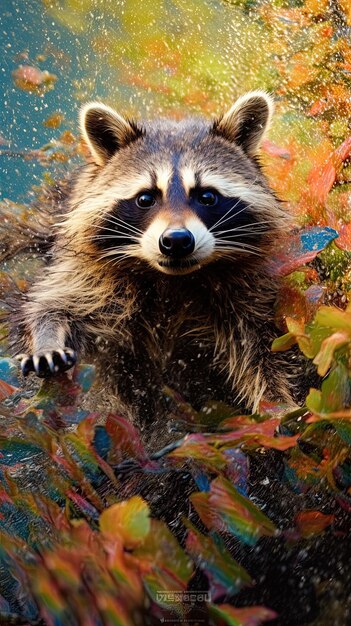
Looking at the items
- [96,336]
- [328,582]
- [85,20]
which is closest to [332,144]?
[96,336]

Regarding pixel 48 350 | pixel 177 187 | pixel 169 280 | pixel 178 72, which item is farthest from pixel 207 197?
pixel 178 72

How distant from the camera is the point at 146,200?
128 inches

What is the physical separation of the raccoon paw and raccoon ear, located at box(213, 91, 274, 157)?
1.18m

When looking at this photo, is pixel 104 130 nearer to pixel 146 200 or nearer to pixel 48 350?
pixel 146 200

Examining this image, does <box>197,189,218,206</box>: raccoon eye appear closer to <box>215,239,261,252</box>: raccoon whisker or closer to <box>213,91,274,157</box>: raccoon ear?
<box>215,239,261,252</box>: raccoon whisker

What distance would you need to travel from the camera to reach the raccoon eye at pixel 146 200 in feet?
10.6

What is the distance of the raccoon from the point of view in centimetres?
327

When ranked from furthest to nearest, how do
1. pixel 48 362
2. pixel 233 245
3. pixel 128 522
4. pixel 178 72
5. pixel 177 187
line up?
pixel 178 72
pixel 233 245
pixel 177 187
pixel 48 362
pixel 128 522

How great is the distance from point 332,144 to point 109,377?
1318 millimetres

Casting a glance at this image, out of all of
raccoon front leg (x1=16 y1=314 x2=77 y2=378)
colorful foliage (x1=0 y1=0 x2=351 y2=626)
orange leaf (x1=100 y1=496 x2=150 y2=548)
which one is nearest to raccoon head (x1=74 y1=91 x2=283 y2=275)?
colorful foliage (x1=0 y1=0 x2=351 y2=626)

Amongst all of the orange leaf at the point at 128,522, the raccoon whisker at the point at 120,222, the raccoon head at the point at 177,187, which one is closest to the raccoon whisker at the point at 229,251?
the raccoon head at the point at 177,187

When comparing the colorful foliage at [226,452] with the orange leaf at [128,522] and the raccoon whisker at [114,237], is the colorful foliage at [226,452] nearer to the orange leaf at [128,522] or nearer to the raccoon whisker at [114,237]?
the orange leaf at [128,522]

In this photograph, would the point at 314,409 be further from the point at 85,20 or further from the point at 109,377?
the point at 85,20

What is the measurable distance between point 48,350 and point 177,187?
77 centimetres
